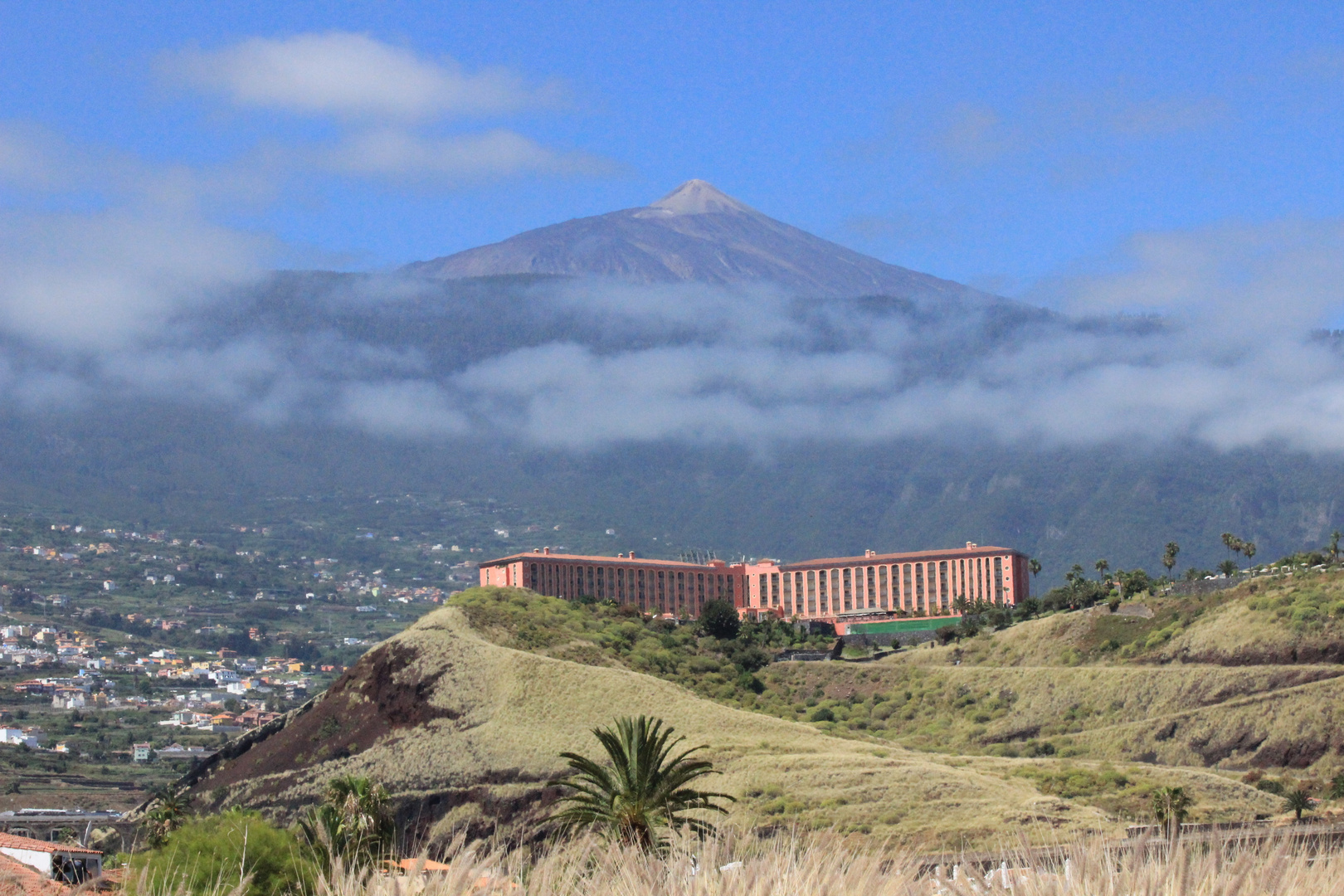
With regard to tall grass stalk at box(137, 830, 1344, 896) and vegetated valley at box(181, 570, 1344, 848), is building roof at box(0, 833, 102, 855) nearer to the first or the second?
vegetated valley at box(181, 570, 1344, 848)

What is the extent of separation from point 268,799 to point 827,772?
36500mm

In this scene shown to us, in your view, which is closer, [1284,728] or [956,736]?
[1284,728]

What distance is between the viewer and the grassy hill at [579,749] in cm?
8975

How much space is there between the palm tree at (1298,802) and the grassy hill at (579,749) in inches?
49.3

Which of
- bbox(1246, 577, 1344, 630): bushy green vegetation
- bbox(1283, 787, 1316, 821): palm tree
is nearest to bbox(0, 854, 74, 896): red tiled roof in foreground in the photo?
bbox(1283, 787, 1316, 821): palm tree

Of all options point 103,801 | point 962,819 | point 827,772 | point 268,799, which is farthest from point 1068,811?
point 103,801

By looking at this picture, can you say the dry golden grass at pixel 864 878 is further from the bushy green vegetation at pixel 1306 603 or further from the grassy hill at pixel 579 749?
the bushy green vegetation at pixel 1306 603

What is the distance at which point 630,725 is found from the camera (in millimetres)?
Result: 57188

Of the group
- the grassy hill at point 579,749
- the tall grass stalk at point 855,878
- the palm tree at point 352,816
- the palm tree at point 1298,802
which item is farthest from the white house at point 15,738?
the tall grass stalk at point 855,878

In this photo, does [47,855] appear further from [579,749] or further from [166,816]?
[579,749]

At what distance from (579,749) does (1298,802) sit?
42.8 metres

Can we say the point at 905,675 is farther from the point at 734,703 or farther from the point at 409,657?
the point at 409,657

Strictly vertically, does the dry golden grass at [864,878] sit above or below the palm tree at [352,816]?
above

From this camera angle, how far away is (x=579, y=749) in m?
108
